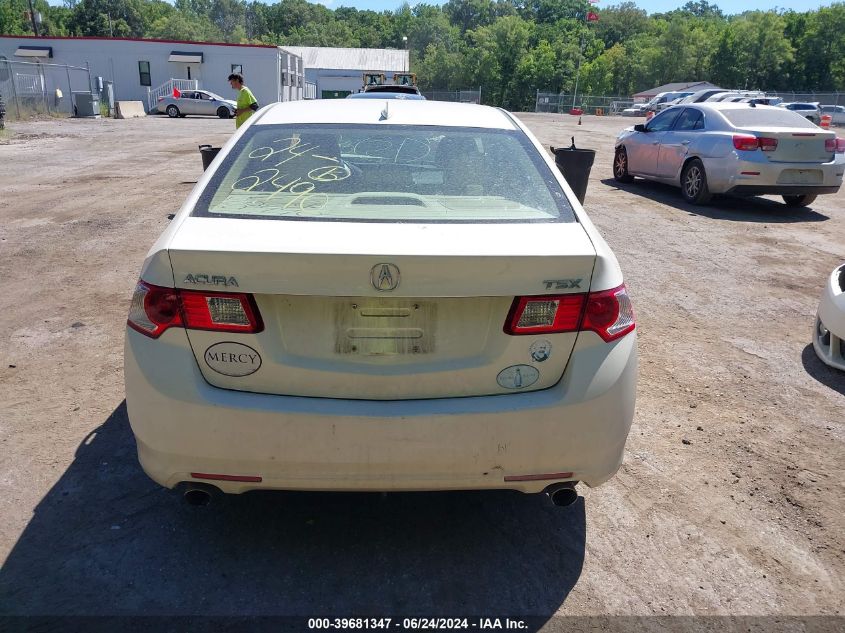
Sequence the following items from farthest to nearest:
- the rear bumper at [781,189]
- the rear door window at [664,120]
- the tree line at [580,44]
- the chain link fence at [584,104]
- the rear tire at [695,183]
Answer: the tree line at [580,44] < the chain link fence at [584,104] < the rear door window at [664,120] < the rear tire at [695,183] < the rear bumper at [781,189]

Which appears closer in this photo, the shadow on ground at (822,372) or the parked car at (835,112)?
the shadow on ground at (822,372)

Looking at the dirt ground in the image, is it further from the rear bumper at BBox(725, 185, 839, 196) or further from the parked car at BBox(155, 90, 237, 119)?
the parked car at BBox(155, 90, 237, 119)

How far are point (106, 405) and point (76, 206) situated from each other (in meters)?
7.01

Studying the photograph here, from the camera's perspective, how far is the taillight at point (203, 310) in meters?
2.33

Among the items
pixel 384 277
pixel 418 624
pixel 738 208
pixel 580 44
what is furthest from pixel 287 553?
pixel 580 44

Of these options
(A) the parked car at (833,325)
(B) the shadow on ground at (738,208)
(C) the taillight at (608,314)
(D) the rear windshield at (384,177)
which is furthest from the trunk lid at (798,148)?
(C) the taillight at (608,314)

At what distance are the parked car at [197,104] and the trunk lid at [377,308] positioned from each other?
39.8 meters

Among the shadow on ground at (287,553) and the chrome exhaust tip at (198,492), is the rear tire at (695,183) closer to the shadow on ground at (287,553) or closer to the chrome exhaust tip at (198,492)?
the shadow on ground at (287,553)

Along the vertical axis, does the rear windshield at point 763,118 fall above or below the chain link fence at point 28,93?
above

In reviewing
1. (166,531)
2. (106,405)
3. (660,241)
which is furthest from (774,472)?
(660,241)

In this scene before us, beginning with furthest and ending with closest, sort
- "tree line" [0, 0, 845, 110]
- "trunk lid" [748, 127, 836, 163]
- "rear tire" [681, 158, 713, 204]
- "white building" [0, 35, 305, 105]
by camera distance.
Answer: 1. "tree line" [0, 0, 845, 110]
2. "white building" [0, 35, 305, 105]
3. "rear tire" [681, 158, 713, 204]
4. "trunk lid" [748, 127, 836, 163]

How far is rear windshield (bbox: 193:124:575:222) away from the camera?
2.71 metres

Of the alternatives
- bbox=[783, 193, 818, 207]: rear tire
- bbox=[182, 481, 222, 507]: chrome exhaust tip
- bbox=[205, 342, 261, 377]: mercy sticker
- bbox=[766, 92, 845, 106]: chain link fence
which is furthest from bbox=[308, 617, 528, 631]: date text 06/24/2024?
bbox=[766, 92, 845, 106]: chain link fence

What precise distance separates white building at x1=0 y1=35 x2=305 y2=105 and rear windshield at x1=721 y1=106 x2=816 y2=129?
1680 inches
